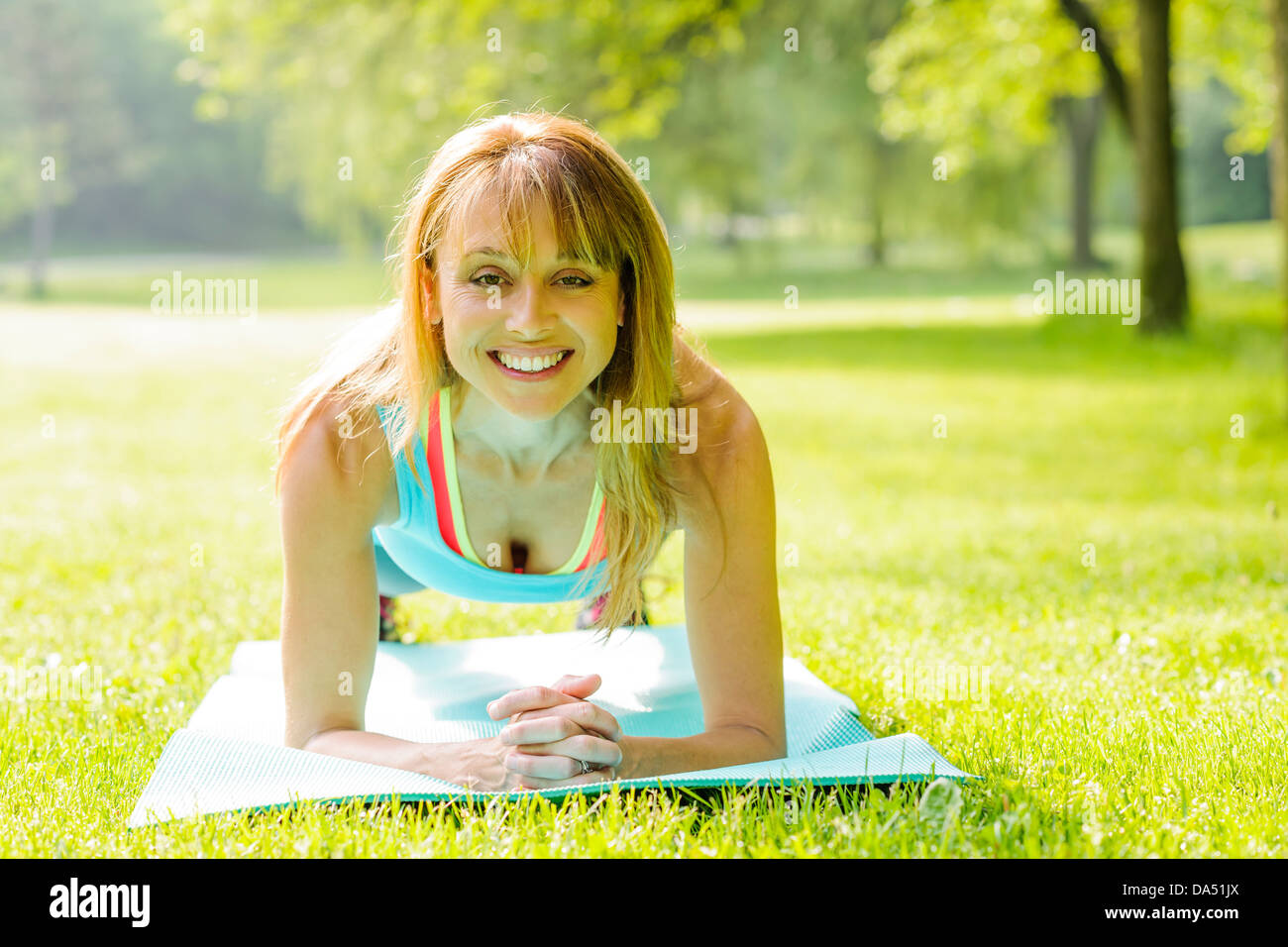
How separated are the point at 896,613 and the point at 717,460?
6.38ft

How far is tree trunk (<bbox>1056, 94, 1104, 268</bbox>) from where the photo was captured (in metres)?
27.8

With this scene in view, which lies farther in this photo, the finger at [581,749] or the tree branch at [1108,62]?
the tree branch at [1108,62]

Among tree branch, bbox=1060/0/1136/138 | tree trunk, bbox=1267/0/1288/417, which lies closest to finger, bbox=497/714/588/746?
tree trunk, bbox=1267/0/1288/417

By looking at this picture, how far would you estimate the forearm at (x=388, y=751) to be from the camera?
282 centimetres

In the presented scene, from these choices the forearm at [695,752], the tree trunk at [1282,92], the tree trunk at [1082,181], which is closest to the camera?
the forearm at [695,752]

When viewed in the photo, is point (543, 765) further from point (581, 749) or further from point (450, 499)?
point (450, 499)

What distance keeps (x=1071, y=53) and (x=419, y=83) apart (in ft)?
27.4

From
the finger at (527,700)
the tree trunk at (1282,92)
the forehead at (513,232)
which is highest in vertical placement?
the tree trunk at (1282,92)

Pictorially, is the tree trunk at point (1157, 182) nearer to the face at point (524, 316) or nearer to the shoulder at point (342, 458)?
the face at point (524, 316)

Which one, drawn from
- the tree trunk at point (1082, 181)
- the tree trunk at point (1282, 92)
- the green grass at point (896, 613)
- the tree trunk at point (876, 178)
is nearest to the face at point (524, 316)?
the green grass at point (896, 613)

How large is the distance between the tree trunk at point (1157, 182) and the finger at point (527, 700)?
12.2 m

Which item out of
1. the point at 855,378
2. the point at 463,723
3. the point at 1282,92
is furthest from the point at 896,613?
the point at 855,378

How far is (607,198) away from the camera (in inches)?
110
